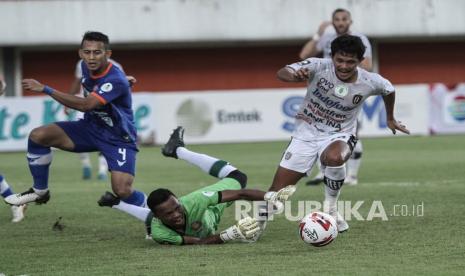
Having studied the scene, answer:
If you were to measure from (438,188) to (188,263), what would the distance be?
5.91 meters

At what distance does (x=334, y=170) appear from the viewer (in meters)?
8.54

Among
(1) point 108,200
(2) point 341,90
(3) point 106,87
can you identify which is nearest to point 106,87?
(3) point 106,87

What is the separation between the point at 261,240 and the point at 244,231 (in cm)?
44

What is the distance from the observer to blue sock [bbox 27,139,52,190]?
9391 mm

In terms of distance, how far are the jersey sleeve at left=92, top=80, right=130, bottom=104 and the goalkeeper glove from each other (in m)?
1.70

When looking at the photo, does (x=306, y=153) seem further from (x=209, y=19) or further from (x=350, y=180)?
(x=209, y=19)

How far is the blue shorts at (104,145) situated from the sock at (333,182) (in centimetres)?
193

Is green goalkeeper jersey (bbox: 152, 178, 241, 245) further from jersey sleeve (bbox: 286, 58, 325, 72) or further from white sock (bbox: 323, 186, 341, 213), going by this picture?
jersey sleeve (bbox: 286, 58, 325, 72)

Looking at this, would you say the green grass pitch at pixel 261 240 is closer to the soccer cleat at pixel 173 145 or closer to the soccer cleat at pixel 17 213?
the soccer cleat at pixel 17 213

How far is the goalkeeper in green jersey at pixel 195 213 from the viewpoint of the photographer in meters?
7.97

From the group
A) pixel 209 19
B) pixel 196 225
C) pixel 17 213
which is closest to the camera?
pixel 196 225

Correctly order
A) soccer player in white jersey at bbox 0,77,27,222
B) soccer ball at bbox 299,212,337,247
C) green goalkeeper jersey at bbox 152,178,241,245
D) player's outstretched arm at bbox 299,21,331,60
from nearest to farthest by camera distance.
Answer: soccer ball at bbox 299,212,337,247 < green goalkeeper jersey at bbox 152,178,241,245 < soccer player in white jersey at bbox 0,77,27,222 < player's outstretched arm at bbox 299,21,331,60

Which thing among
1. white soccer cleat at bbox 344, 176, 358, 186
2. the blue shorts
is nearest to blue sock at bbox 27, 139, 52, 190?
the blue shorts

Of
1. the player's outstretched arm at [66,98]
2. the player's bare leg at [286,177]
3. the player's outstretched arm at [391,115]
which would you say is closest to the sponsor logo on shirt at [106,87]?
the player's outstretched arm at [66,98]
